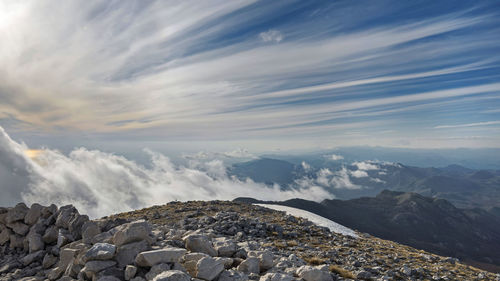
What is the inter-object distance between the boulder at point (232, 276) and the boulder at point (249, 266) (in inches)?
27.1

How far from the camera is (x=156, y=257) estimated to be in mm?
10953

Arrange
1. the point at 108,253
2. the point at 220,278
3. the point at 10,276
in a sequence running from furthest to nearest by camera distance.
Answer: the point at 10,276 < the point at 108,253 < the point at 220,278

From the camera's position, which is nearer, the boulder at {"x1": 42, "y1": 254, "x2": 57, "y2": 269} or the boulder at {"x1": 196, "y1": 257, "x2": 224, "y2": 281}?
the boulder at {"x1": 196, "y1": 257, "x2": 224, "y2": 281}

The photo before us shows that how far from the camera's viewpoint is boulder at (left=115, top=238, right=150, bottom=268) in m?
11.6

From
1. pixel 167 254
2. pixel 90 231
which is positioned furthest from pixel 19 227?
pixel 167 254

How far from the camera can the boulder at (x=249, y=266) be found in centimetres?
1170

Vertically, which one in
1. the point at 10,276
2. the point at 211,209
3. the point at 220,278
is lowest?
the point at 211,209

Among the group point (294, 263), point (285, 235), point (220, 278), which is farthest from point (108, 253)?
point (285, 235)

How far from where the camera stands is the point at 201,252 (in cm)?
1268

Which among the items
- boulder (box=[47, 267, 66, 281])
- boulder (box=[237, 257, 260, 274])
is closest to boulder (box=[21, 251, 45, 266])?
boulder (box=[47, 267, 66, 281])

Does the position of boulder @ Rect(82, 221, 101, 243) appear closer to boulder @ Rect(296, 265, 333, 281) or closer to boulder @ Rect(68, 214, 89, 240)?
boulder @ Rect(68, 214, 89, 240)

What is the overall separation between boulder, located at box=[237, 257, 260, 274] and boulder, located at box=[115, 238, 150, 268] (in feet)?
14.7

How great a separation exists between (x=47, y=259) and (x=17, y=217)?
22.9 ft

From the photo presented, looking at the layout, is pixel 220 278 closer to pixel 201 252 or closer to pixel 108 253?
pixel 201 252
